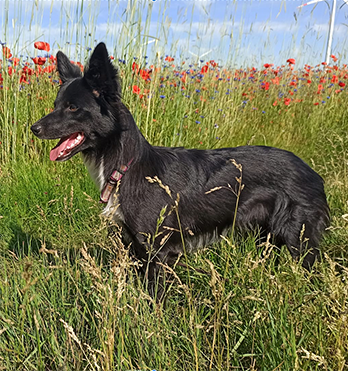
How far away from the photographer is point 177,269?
2.62 meters

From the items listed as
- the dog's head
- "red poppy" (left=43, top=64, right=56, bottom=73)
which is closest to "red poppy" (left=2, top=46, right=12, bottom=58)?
"red poppy" (left=43, top=64, right=56, bottom=73)

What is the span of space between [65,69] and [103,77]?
49 cm

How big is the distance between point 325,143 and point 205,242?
3.46 meters

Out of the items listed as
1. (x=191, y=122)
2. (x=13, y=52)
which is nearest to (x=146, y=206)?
(x=191, y=122)

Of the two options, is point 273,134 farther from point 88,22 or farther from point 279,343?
point 279,343

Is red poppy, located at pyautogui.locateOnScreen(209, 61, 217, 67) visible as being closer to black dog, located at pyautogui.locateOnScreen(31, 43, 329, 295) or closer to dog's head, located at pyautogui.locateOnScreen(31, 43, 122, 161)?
black dog, located at pyautogui.locateOnScreen(31, 43, 329, 295)

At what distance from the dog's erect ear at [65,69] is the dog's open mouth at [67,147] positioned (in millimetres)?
504

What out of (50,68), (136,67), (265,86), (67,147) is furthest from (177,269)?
(265,86)

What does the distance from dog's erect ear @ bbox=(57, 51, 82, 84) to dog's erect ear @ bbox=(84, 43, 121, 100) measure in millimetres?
288

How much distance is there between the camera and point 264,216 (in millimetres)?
2709

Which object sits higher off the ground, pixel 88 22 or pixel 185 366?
pixel 88 22

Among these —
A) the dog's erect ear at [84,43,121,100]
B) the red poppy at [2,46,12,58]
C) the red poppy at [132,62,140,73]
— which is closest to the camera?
the dog's erect ear at [84,43,121,100]

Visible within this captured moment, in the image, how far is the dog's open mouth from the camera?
2469 millimetres

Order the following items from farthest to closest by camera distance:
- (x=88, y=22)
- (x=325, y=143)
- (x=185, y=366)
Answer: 1. (x=325, y=143)
2. (x=88, y=22)
3. (x=185, y=366)
